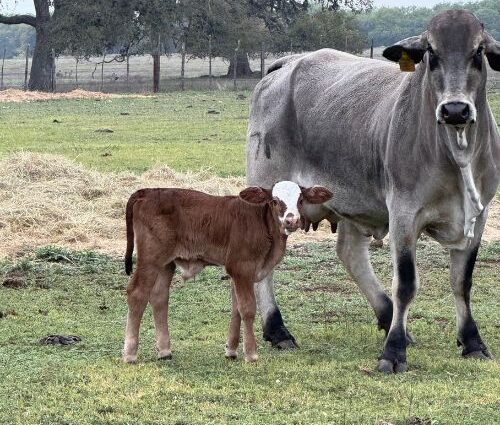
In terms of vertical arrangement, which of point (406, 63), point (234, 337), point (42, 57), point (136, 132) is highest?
point (406, 63)

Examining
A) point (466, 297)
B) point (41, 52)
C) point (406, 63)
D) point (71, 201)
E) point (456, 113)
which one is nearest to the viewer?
point (456, 113)

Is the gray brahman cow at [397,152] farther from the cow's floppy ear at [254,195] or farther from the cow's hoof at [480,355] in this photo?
the cow's floppy ear at [254,195]

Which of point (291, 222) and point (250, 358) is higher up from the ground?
point (291, 222)

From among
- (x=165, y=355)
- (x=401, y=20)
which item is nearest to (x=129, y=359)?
(x=165, y=355)

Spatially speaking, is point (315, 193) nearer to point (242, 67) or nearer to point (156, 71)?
point (156, 71)

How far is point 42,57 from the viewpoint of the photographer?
5259 centimetres

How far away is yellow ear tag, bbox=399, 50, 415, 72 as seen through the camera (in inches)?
336

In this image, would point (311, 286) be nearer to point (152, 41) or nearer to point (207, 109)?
point (207, 109)

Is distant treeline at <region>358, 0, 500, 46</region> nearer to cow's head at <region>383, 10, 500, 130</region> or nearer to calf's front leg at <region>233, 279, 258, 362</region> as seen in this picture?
cow's head at <region>383, 10, 500, 130</region>

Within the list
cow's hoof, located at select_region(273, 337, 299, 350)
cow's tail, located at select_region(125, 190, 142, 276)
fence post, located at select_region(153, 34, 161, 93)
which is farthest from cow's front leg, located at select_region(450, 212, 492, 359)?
fence post, located at select_region(153, 34, 161, 93)

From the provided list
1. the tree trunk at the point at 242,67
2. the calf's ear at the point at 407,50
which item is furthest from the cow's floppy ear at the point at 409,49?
the tree trunk at the point at 242,67

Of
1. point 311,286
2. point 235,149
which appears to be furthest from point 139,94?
point 311,286

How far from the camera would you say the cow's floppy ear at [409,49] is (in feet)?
27.4

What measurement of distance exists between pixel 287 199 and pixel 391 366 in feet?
3.98
